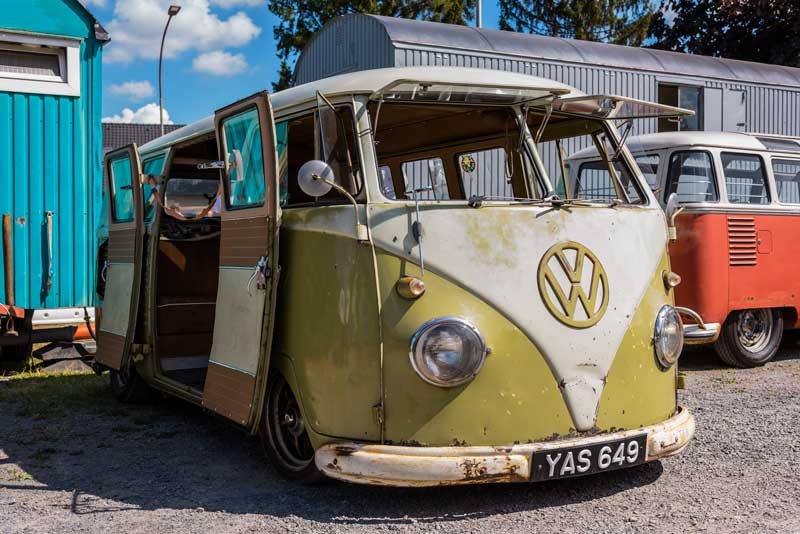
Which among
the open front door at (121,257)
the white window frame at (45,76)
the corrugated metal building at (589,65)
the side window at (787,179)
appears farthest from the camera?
the corrugated metal building at (589,65)

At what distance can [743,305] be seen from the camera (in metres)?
8.38

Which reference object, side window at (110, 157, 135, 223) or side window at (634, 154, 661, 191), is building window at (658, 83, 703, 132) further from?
side window at (110, 157, 135, 223)

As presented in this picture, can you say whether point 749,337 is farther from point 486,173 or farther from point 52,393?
point 52,393

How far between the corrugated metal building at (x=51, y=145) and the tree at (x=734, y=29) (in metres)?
19.7

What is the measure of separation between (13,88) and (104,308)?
268 centimetres

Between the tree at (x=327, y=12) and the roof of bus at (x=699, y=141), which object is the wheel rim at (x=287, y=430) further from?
the tree at (x=327, y=12)

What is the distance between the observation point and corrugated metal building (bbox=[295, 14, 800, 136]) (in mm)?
13039

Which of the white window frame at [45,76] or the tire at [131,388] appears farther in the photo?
the white window frame at [45,76]

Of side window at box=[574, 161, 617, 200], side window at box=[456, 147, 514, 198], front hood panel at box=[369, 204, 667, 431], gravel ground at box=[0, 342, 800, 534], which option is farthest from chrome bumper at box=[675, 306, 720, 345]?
front hood panel at box=[369, 204, 667, 431]

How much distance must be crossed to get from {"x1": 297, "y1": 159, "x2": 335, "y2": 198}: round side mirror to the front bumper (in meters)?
1.15

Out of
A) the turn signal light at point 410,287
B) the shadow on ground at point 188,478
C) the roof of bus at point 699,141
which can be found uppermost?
the roof of bus at point 699,141

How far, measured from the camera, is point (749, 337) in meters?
8.78

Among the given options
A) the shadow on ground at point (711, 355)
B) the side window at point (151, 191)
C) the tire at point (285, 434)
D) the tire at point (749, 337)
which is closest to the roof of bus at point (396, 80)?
the tire at point (285, 434)

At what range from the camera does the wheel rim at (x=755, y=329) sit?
8.67 m
